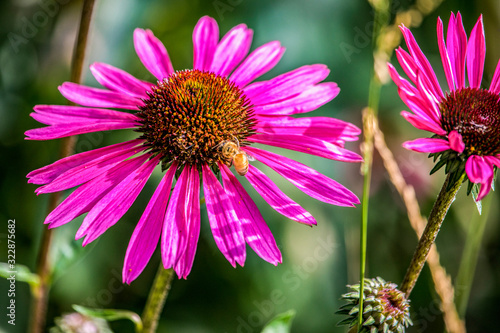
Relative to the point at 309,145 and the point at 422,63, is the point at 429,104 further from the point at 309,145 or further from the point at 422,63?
the point at 309,145

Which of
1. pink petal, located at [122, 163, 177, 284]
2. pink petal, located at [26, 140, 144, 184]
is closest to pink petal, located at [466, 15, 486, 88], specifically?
pink petal, located at [122, 163, 177, 284]

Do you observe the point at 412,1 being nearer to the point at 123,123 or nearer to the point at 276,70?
the point at 276,70

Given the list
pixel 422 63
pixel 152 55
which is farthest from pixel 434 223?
pixel 152 55

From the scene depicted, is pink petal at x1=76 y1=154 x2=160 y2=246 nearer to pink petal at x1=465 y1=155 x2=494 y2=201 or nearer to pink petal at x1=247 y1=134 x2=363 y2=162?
pink petal at x1=247 y1=134 x2=363 y2=162

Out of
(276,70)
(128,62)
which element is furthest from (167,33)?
(276,70)

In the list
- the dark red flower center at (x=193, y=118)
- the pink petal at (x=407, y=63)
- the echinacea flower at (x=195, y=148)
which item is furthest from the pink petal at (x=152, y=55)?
the pink petal at (x=407, y=63)
